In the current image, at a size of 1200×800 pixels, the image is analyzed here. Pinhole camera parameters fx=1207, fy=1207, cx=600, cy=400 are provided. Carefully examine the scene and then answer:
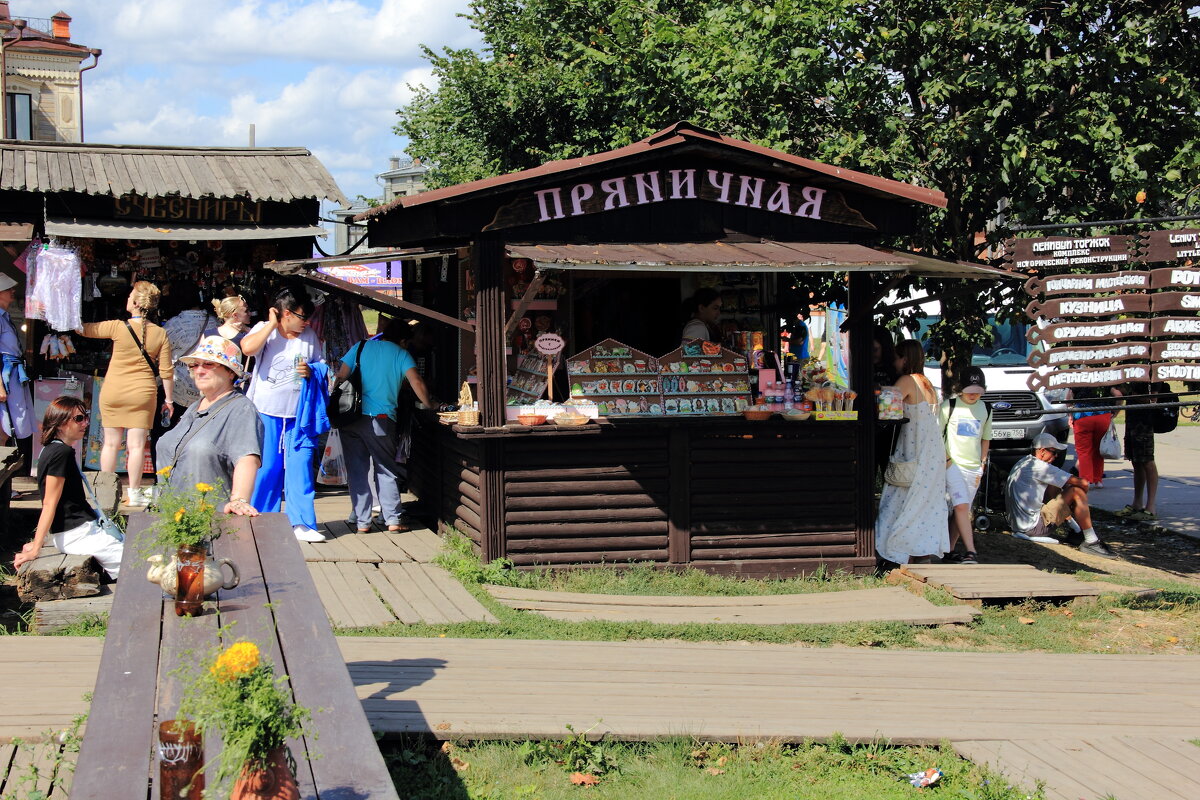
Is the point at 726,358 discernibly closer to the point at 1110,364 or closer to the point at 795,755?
the point at 1110,364

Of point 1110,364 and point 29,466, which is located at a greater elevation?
point 1110,364

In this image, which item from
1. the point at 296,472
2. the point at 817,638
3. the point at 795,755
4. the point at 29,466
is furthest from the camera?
the point at 29,466

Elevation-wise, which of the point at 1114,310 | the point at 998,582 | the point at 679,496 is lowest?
the point at 998,582

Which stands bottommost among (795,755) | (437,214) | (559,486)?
(795,755)

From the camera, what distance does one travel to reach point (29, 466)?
11234 mm

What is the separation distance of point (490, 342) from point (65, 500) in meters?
3.08

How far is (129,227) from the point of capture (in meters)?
11.0

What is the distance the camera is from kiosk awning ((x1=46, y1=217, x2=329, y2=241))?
35.0 ft

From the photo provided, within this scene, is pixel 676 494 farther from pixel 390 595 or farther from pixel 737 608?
pixel 390 595

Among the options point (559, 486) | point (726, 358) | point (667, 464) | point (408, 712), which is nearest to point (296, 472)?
point (559, 486)

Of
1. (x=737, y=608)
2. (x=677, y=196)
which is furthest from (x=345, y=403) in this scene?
(x=737, y=608)

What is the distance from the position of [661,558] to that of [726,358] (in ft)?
5.30

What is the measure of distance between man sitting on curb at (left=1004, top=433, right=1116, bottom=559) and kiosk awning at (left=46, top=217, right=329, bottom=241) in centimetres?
729

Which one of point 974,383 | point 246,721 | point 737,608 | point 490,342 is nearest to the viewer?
point 246,721
